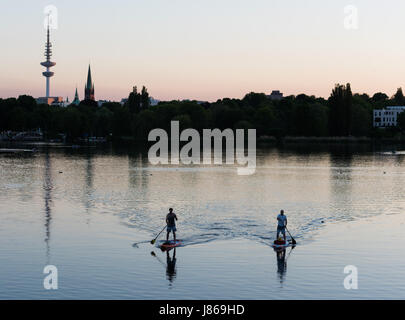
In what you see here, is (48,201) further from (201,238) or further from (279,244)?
(279,244)

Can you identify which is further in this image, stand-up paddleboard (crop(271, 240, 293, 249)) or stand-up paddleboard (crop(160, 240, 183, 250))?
stand-up paddleboard (crop(271, 240, 293, 249))

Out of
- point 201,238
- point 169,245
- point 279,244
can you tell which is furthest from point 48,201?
point 279,244

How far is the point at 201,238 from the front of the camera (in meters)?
46.2

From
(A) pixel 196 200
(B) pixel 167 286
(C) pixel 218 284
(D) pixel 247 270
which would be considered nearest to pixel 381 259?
(D) pixel 247 270

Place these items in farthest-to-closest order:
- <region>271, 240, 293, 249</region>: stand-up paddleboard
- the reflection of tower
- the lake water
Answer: the reflection of tower → <region>271, 240, 293, 249</region>: stand-up paddleboard → the lake water

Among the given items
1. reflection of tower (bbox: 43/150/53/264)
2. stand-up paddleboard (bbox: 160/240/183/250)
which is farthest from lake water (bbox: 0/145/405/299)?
stand-up paddleboard (bbox: 160/240/183/250)

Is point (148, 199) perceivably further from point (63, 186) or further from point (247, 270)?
point (247, 270)

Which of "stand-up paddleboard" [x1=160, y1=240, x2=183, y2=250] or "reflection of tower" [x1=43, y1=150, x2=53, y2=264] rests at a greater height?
"reflection of tower" [x1=43, y1=150, x2=53, y2=264]

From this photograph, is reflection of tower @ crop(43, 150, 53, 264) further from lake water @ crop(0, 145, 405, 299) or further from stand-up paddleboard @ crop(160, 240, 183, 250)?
stand-up paddleboard @ crop(160, 240, 183, 250)

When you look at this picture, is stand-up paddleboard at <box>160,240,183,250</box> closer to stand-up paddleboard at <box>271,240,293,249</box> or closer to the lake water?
the lake water

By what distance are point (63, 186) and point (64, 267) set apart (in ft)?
161

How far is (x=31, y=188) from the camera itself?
80.8 metres

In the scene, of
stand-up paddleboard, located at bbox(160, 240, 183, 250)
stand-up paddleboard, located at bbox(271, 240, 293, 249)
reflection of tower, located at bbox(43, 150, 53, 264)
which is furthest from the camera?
reflection of tower, located at bbox(43, 150, 53, 264)

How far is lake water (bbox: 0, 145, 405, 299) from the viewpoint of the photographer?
32.7 metres
